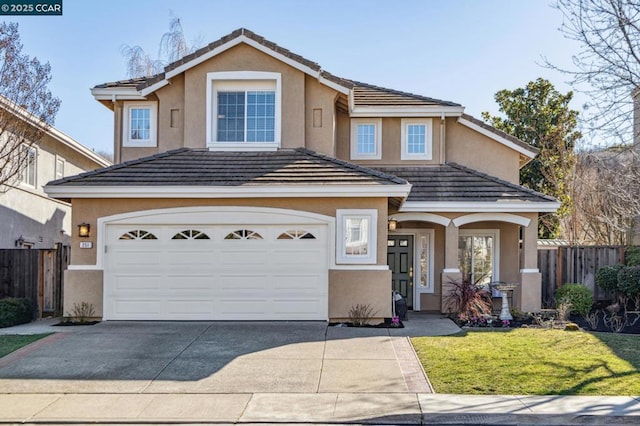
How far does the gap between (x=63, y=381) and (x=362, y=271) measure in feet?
22.0

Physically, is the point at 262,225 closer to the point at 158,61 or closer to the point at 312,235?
the point at 312,235

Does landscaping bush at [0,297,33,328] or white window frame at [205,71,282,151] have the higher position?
white window frame at [205,71,282,151]

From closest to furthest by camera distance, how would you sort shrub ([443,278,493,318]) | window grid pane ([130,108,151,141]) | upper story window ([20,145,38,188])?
shrub ([443,278,493,318]), window grid pane ([130,108,151,141]), upper story window ([20,145,38,188])

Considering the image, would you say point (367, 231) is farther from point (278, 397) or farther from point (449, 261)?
point (278, 397)

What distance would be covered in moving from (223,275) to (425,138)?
810cm

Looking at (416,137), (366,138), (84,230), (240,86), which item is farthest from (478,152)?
(84,230)

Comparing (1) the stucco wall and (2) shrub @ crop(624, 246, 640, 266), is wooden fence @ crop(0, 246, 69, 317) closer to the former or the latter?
(1) the stucco wall

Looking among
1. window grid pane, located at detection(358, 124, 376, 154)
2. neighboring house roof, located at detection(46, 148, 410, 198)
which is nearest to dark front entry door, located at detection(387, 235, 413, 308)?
window grid pane, located at detection(358, 124, 376, 154)

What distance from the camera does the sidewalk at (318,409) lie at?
693cm

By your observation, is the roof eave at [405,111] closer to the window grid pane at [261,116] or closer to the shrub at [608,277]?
the window grid pane at [261,116]

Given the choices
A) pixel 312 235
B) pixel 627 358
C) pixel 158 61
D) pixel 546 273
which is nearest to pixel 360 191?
pixel 312 235

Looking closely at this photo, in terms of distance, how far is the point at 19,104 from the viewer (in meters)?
15.9

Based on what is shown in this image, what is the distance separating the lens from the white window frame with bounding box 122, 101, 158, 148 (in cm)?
1669

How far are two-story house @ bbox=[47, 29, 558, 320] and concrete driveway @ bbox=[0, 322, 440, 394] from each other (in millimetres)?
1040
